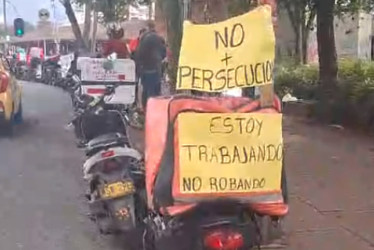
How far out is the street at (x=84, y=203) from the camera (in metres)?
6.86

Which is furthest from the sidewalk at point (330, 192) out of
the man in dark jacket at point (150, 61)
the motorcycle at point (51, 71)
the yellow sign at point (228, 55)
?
the motorcycle at point (51, 71)

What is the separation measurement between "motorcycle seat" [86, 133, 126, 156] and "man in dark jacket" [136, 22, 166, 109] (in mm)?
6824

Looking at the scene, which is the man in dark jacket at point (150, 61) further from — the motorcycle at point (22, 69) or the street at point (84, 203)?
the motorcycle at point (22, 69)

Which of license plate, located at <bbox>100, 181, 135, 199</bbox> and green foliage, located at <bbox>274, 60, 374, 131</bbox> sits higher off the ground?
license plate, located at <bbox>100, 181, 135, 199</bbox>

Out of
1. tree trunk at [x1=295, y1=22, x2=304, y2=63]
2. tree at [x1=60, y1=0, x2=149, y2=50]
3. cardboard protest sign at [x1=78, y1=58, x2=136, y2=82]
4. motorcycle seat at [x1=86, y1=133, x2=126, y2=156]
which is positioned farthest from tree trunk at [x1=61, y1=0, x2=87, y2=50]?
motorcycle seat at [x1=86, y1=133, x2=126, y2=156]

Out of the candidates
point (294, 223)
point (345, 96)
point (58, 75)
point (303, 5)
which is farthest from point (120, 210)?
point (58, 75)

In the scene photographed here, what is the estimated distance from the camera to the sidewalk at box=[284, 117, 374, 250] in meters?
6.84

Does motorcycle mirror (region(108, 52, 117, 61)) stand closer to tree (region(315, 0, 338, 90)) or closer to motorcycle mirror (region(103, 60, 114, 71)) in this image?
motorcycle mirror (region(103, 60, 114, 71))

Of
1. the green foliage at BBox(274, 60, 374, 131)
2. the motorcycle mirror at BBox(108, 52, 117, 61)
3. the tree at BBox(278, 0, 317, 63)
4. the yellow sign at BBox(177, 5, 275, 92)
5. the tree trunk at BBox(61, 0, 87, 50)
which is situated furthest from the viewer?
the tree trunk at BBox(61, 0, 87, 50)

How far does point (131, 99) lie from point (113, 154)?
7.13 meters

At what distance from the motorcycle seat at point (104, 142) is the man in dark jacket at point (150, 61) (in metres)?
6.82

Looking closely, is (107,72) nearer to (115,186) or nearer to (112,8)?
(115,186)

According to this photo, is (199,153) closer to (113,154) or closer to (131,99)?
(113,154)

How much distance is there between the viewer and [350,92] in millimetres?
14250
